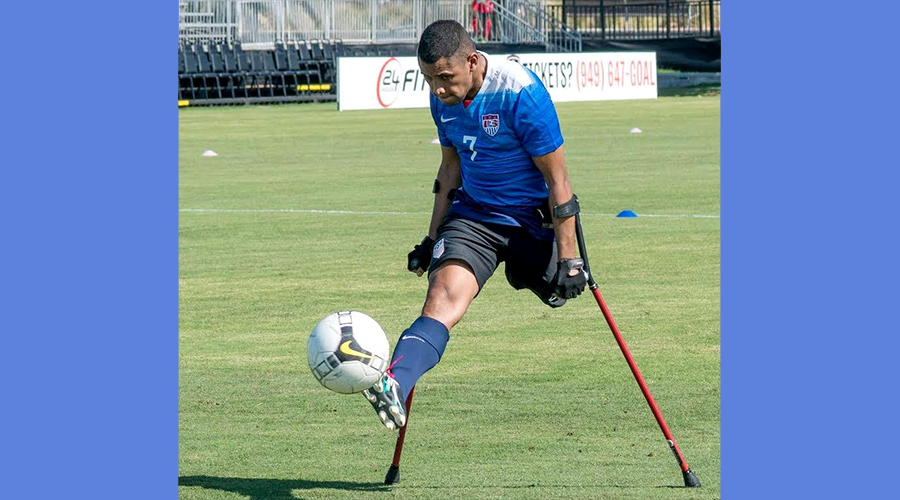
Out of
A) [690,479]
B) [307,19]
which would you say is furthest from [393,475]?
[307,19]

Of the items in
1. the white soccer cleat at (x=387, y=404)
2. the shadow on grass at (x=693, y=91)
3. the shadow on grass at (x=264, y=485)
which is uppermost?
the shadow on grass at (x=693, y=91)

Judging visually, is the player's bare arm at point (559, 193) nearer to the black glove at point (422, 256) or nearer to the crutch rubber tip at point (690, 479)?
the black glove at point (422, 256)

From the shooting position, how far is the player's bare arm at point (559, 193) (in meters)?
6.34

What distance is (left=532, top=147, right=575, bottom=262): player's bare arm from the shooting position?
20.8 feet

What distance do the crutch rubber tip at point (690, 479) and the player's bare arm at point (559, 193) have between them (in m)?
0.97

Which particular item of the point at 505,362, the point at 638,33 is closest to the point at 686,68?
the point at 638,33

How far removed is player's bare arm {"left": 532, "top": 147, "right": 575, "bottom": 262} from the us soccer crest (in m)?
0.22

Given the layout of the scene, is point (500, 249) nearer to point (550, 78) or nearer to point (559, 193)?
point (559, 193)

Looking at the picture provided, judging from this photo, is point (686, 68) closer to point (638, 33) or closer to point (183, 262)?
point (638, 33)

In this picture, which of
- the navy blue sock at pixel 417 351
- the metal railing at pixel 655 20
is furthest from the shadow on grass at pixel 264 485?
the metal railing at pixel 655 20

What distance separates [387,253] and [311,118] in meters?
21.0

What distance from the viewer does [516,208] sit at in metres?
6.70

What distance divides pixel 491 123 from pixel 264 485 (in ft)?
6.00

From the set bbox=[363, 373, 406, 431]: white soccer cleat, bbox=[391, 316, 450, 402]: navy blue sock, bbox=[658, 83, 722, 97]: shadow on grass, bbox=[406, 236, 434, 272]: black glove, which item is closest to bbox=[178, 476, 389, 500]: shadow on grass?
bbox=[391, 316, 450, 402]: navy blue sock
